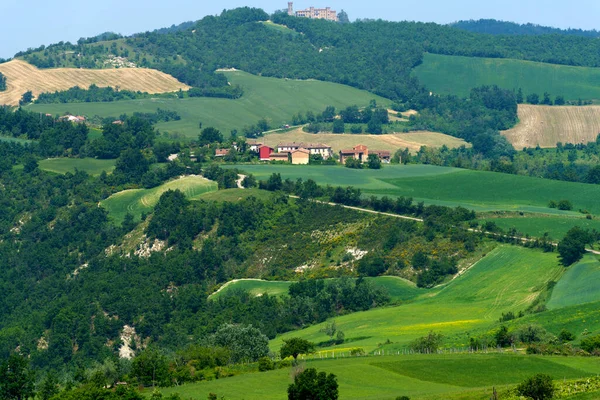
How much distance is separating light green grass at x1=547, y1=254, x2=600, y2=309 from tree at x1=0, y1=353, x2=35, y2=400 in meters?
38.9

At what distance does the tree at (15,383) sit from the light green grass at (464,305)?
23326 mm

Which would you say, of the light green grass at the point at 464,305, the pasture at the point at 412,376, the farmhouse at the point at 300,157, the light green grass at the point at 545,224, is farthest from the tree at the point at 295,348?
the farmhouse at the point at 300,157

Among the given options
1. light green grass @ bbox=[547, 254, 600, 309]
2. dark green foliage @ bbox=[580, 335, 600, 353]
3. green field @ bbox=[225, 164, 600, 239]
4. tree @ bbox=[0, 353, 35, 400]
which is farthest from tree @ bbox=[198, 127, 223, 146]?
dark green foliage @ bbox=[580, 335, 600, 353]

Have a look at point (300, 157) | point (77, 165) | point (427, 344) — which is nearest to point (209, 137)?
point (300, 157)

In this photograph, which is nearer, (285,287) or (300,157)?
(285,287)

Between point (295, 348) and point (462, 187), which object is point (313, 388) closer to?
point (295, 348)

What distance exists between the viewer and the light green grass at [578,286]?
9788 centimetres

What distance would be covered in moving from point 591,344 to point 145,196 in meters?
79.6

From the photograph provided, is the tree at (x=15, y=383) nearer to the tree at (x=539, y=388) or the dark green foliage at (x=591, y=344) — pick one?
the tree at (x=539, y=388)

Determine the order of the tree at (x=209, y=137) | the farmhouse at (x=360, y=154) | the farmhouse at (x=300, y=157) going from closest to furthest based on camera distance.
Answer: the farmhouse at (x=300, y=157)
the tree at (x=209, y=137)
the farmhouse at (x=360, y=154)

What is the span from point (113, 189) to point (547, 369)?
88.8 m

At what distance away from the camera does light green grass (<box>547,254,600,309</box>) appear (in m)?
97.9

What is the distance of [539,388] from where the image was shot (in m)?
64.1

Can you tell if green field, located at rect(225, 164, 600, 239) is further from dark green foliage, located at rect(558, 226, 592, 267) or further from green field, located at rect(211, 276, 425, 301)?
green field, located at rect(211, 276, 425, 301)
